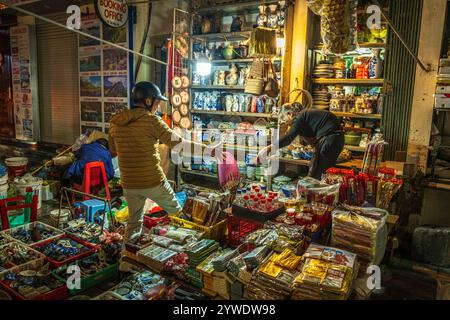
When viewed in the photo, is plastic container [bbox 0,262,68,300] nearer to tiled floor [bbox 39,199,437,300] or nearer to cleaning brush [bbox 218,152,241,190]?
tiled floor [bbox 39,199,437,300]

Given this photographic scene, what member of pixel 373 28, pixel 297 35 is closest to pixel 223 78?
pixel 297 35

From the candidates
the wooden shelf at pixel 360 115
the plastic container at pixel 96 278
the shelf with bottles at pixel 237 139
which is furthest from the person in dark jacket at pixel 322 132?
the plastic container at pixel 96 278

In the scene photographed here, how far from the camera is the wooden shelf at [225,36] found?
641 centimetres

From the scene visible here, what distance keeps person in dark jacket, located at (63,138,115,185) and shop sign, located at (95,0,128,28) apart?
2.26 m

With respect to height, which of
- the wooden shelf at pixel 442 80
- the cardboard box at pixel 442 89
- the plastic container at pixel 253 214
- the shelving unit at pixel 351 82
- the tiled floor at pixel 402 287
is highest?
the shelving unit at pixel 351 82

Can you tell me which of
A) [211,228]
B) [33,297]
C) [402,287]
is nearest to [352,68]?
[402,287]

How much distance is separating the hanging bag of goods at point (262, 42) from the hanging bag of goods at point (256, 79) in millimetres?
469

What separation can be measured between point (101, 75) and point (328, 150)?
5842 mm

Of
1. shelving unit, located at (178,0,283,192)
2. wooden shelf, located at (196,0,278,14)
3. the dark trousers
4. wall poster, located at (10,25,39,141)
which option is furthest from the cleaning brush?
wall poster, located at (10,25,39,141)

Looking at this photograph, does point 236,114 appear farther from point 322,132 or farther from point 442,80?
point 442,80

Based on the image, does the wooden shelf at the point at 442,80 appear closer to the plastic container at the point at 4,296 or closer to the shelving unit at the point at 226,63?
the shelving unit at the point at 226,63

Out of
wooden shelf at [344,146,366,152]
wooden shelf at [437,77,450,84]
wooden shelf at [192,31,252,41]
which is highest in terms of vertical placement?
wooden shelf at [192,31,252,41]

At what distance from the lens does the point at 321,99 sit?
241 inches

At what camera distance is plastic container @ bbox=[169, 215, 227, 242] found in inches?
122
